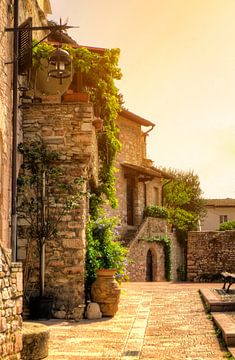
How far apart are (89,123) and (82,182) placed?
1.27 metres

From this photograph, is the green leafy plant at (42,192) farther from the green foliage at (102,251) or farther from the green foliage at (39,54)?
the green foliage at (39,54)

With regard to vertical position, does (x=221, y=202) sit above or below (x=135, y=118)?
below

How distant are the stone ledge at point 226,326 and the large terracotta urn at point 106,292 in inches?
81.9

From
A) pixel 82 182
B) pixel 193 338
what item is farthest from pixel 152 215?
pixel 193 338

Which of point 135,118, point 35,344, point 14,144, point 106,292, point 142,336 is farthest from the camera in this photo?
point 135,118

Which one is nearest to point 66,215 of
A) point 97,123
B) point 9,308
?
point 97,123

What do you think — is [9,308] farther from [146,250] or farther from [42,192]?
[146,250]

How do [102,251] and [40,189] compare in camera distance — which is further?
[102,251]

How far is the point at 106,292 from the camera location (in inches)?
443

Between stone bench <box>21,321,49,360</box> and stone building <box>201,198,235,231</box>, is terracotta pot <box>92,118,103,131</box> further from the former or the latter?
stone building <box>201,198,235,231</box>

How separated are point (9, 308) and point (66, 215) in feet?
17.1

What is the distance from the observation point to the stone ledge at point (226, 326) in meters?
7.70

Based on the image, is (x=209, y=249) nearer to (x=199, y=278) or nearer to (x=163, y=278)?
(x=199, y=278)

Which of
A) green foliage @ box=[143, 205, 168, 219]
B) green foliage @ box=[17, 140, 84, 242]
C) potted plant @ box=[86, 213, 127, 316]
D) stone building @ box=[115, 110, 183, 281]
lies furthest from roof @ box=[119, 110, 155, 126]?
green foliage @ box=[17, 140, 84, 242]
